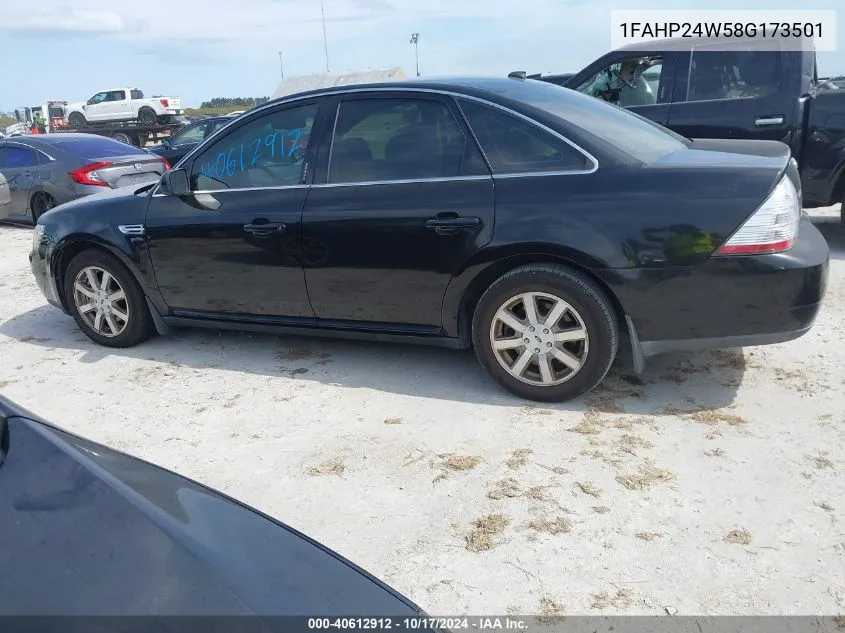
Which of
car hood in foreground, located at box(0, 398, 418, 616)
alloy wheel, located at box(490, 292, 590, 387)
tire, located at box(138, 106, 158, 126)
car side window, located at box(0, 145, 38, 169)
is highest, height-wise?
tire, located at box(138, 106, 158, 126)

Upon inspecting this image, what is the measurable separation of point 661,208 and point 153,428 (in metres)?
2.80

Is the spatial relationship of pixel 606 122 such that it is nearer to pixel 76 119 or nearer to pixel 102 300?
pixel 102 300

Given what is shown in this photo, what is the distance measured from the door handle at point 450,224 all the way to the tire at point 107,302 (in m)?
2.26

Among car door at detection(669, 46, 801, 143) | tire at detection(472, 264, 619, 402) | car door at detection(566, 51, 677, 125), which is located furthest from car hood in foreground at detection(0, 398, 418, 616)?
car door at detection(566, 51, 677, 125)

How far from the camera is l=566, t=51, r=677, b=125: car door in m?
7.07

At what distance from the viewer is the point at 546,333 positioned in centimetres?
383

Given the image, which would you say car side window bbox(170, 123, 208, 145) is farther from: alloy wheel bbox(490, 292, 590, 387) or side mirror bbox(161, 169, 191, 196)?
alloy wheel bbox(490, 292, 590, 387)

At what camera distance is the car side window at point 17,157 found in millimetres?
10234

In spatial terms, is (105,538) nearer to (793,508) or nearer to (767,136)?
(793,508)

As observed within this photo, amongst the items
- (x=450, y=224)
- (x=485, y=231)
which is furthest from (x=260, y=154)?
(x=485, y=231)

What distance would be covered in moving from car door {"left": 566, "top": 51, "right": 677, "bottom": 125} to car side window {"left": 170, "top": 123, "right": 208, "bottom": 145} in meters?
10.0

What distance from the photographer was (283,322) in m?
4.57

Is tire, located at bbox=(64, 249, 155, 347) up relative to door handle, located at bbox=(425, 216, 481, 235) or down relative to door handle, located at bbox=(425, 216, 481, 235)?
down

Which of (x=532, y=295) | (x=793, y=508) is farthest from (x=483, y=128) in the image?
(x=793, y=508)
